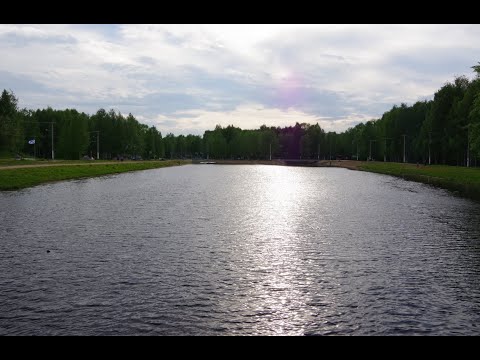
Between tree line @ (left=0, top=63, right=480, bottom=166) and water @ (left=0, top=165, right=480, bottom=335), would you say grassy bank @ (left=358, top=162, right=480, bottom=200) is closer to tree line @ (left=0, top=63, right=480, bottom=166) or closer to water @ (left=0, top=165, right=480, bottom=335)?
tree line @ (left=0, top=63, right=480, bottom=166)

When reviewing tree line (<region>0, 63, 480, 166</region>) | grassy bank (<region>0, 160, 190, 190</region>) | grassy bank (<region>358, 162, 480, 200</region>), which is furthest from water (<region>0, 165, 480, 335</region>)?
tree line (<region>0, 63, 480, 166</region>)

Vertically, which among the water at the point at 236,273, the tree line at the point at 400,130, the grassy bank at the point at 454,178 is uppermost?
the tree line at the point at 400,130

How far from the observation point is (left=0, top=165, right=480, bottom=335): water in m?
14.2

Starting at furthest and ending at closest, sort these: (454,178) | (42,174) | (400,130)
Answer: (400,130) → (454,178) → (42,174)

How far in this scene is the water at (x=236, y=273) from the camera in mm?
14219

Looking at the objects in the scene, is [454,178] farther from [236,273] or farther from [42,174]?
[42,174]

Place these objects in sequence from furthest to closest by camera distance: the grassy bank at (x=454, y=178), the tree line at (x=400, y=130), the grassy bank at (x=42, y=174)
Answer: the tree line at (x=400, y=130) → the grassy bank at (x=454, y=178) → the grassy bank at (x=42, y=174)

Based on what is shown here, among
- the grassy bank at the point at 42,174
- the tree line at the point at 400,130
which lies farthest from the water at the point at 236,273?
the tree line at the point at 400,130

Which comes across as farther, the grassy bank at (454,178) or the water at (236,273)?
the grassy bank at (454,178)

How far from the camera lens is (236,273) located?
20094 mm

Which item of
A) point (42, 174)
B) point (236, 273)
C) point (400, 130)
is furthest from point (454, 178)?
point (400, 130)

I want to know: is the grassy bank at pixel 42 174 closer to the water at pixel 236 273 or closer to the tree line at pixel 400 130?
the water at pixel 236 273

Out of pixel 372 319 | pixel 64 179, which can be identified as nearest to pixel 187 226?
pixel 372 319
